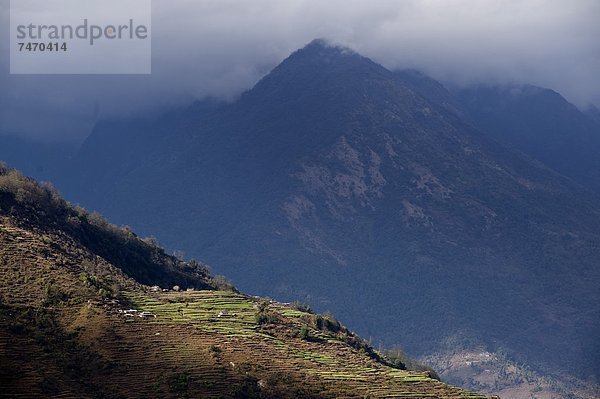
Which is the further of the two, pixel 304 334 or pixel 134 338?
pixel 304 334

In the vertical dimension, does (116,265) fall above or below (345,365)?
above

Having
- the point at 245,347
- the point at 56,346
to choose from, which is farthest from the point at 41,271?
the point at 245,347

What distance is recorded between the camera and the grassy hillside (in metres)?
106

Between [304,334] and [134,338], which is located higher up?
[304,334]

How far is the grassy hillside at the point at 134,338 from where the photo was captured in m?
106

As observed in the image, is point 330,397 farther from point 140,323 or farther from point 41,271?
point 41,271

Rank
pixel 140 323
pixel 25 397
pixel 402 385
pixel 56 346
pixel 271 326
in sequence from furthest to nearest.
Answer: pixel 271 326 → pixel 402 385 → pixel 140 323 → pixel 56 346 → pixel 25 397

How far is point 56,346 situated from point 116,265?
4875cm

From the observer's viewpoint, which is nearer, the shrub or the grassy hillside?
the grassy hillside

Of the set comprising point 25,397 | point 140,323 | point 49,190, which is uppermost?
Result: point 49,190

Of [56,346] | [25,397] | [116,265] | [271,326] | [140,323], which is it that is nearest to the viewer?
[25,397]

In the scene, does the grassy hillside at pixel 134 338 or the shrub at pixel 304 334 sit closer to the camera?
the grassy hillside at pixel 134 338

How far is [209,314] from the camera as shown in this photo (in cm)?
13275

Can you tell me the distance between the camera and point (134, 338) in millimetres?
113562
